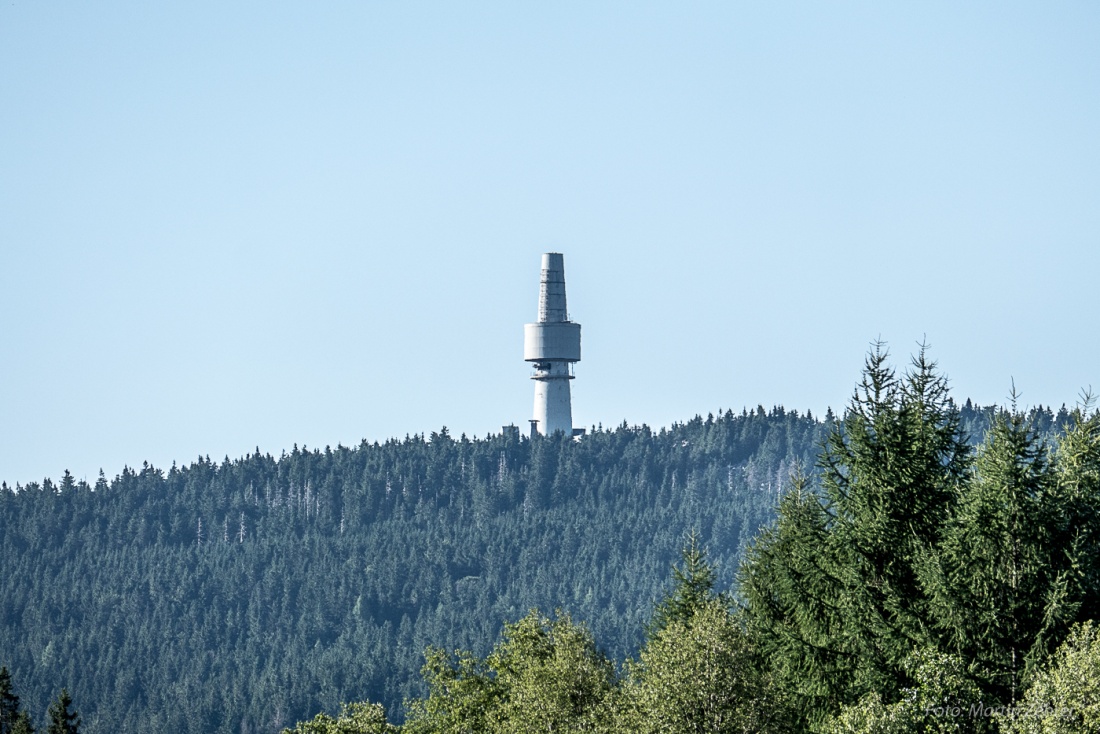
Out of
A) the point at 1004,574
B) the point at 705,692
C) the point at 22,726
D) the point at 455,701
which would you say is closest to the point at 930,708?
the point at 1004,574

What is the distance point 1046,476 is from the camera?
130ft

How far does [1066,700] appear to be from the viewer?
1298 inches

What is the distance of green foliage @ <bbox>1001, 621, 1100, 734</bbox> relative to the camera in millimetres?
32312

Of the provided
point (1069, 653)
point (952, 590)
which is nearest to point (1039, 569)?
point (952, 590)

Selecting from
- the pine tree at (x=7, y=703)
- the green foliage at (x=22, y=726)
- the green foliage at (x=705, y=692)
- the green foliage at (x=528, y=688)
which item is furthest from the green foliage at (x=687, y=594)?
the pine tree at (x=7, y=703)

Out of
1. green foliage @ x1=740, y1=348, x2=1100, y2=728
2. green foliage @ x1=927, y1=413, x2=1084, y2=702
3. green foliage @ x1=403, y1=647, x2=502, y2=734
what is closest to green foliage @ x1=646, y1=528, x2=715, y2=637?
green foliage @ x1=403, y1=647, x2=502, y2=734

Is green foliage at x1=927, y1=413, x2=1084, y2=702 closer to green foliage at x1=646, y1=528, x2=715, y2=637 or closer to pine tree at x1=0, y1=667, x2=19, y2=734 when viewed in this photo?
green foliage at x1=646, y1=528, x2=715, y2=637

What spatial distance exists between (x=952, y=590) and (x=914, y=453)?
17.4ft

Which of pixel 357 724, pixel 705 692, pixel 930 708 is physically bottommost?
pixel 357 724

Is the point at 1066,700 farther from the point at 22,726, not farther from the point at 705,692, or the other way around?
the point at 22,726

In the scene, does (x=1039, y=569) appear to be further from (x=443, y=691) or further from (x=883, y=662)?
(x=443, y=691)

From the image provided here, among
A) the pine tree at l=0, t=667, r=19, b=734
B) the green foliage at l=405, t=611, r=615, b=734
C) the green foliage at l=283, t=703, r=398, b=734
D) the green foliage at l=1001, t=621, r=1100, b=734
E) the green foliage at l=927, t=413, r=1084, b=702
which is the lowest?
the pine tree at l=0, t=667, r=19, b=734

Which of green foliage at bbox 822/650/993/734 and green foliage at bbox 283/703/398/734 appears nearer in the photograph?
green foliage at bbox 822/650/993/734

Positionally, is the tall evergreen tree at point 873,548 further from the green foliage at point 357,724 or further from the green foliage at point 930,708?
the green foliage at point 357,724
